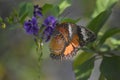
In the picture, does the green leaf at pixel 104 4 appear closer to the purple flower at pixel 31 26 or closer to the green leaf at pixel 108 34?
the green leaf at pixel 108 34

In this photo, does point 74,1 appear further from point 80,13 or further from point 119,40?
point 119,40

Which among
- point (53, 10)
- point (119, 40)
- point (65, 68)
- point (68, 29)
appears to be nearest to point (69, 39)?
point (68, 29)

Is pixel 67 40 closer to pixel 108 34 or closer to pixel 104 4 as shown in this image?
pixel 108 34

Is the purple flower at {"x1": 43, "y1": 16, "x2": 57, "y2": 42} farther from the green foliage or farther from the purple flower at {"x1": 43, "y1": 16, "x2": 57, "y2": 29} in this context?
the green foliage

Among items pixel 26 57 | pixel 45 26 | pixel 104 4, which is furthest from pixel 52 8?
pixel 26 57

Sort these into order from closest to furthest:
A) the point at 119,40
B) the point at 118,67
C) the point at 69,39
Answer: the point at 69,39, the point at 118,67, the point at 119,40

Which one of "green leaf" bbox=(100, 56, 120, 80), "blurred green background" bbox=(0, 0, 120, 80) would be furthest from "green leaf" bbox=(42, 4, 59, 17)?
"blurred green background" bbox=(0, 0, 120, 80)

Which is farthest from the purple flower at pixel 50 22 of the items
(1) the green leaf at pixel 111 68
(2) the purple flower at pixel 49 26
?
(1) the green leaf at pixel 111 68
